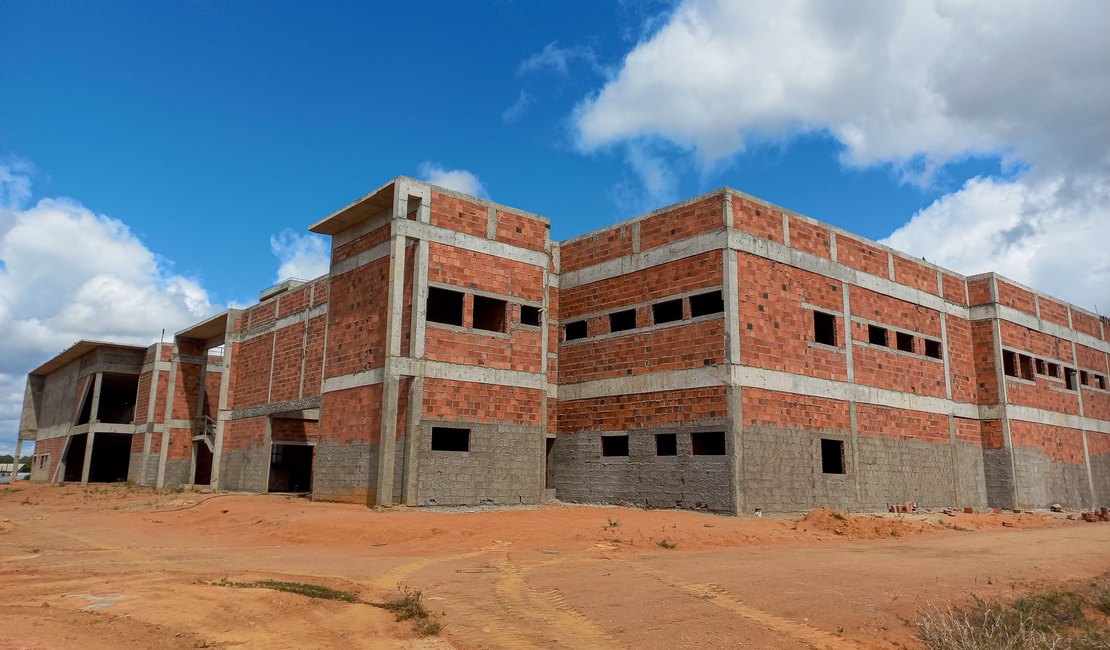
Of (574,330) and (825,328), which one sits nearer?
(825,328)

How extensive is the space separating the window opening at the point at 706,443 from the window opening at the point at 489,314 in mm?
6687

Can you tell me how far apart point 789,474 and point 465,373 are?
31.7ft

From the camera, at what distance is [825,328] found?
77.9 ft

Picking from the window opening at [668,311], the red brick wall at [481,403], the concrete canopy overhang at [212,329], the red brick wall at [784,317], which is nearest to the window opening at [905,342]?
the red brick wall at [784,317]

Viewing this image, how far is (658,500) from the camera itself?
21250mm

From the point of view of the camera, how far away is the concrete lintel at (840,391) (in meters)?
20.7

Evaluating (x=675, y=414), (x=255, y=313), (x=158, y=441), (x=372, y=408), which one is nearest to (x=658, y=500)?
(x=675, y=414)

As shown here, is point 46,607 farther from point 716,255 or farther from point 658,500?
point 716,255

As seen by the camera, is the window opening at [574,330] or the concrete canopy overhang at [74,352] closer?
the window opening at [574,330]

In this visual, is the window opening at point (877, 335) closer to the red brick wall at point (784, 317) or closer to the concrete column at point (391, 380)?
the red brick wall at point (784, 317)

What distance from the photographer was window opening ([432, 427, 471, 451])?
21156mm

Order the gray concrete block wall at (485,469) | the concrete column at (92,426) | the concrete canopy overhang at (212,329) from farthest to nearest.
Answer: the concrete column at (92,426), the concrete canopy overhang at (212,329), the gray concrete block wall at (485,469)

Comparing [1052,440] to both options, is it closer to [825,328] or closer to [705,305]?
[825,328]

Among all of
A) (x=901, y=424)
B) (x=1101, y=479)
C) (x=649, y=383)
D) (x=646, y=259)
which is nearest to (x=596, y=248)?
(x=646, y=259)
